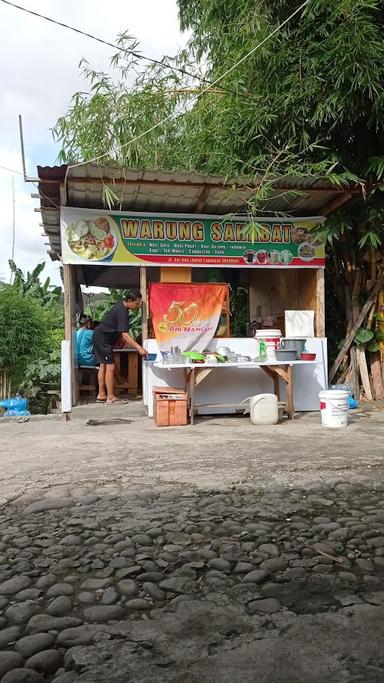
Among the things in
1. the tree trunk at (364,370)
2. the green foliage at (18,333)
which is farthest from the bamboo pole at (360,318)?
→ the green foliage at (18,333)

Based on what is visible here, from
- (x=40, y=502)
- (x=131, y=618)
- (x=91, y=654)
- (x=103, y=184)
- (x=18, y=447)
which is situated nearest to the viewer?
(x=91, y=654)

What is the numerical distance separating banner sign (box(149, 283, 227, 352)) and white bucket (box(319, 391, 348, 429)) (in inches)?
82.9

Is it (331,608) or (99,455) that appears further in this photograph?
(99,455)

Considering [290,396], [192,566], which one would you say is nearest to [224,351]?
[290,396]

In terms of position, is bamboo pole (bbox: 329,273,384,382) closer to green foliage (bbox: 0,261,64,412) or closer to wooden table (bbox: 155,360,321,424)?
wooden table (bbox: 155,360,321,424)

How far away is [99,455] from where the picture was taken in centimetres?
502

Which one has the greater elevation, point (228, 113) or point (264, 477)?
point (228, 113)

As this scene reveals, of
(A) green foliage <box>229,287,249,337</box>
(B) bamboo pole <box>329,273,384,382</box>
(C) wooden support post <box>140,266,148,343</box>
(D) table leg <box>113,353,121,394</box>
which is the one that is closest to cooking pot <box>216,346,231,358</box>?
(C) wooden support post <box>140,266,148,343</box>

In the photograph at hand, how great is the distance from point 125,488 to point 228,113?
20.3ft

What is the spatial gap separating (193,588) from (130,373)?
27.4 feet

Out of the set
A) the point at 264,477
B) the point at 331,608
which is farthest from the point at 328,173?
the point at 331,608

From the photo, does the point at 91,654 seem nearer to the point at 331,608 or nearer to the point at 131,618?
the point at 131,618

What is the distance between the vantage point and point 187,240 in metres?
7.95

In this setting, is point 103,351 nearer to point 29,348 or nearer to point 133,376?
point 133,376
